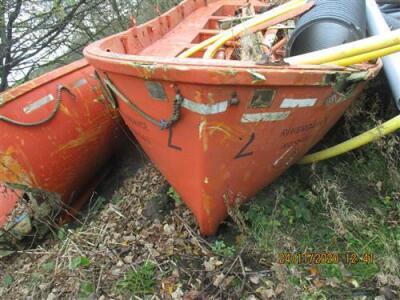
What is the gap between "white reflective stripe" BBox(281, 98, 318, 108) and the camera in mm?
2570

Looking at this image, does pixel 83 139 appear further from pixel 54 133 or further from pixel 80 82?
pixel 80 82

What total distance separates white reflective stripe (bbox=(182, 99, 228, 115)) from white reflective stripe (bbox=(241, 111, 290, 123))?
0.56 feet

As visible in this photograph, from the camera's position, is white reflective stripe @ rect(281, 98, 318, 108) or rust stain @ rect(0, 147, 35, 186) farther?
rust stain @ rect(0, 147, 35, 186)

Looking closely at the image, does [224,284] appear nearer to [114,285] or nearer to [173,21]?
[114,285]

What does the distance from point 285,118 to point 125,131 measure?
229 cm

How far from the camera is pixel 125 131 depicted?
181 inches

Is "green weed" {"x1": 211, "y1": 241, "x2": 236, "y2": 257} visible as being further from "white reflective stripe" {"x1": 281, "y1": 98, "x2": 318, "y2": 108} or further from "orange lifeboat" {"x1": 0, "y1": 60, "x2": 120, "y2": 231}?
"orange lifeboat" {"x1": 0, "y1": 60, "x2": 120, "y2": 231}

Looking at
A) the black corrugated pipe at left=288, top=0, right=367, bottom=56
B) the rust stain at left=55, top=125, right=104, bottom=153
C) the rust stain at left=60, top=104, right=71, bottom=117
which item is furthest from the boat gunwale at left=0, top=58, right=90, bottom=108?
the black corrugated pipe at left=288, top=0, right=367, bottom=56

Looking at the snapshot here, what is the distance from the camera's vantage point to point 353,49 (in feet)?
8.58

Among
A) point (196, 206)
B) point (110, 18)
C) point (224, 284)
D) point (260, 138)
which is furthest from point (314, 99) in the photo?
point (110, 18)

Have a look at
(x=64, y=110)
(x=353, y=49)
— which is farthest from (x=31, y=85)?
(x=353, y=49)

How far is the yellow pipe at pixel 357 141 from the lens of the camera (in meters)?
3.14

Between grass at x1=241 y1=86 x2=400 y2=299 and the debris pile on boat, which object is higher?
the debris pile on boat

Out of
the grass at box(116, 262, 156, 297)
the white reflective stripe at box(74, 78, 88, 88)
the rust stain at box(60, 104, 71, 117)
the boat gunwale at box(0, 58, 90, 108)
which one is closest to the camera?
the grass at box(116, 262, 156, 297)
